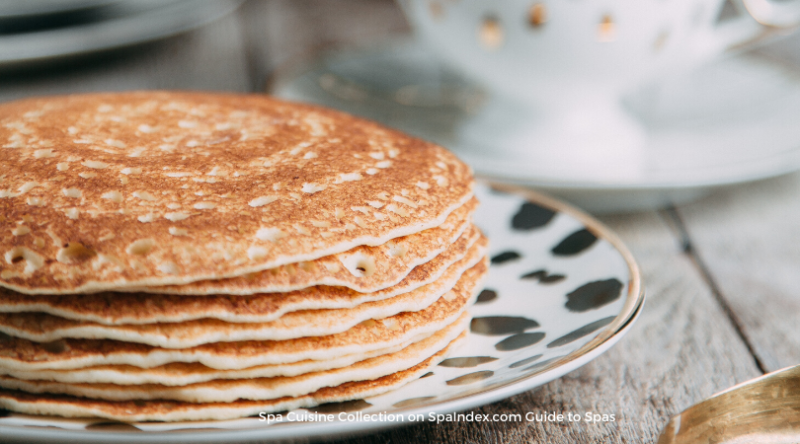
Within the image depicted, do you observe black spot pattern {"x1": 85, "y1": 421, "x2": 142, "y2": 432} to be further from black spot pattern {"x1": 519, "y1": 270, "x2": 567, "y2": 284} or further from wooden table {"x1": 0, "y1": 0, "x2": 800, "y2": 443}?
black spot pattern {"x1": 519, "y1": 270, "x2": 567, "y2": 284}

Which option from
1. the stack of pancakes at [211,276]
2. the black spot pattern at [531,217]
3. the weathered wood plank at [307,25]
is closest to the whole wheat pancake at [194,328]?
the stack of pancakes at [211,276]

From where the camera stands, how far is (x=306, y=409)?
2.06ft

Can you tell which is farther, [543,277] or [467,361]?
[543,277]

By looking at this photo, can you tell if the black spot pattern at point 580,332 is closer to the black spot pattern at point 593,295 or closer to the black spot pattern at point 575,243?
the black spot pattern at point 593,295

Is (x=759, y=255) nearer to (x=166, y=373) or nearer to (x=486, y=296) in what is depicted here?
(x=486, y=296)

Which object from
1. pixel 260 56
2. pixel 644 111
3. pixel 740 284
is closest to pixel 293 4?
pixel 260 56

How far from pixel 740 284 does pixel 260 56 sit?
1466 millimetres

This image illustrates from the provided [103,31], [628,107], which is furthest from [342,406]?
[103,31]

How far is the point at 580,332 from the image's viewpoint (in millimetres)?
705

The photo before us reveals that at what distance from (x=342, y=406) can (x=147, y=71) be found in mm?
1499

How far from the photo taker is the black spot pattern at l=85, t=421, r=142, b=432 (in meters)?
0.54

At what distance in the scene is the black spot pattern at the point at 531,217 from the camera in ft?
3.16

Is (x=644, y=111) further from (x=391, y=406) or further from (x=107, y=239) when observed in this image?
(x=107, y=239)

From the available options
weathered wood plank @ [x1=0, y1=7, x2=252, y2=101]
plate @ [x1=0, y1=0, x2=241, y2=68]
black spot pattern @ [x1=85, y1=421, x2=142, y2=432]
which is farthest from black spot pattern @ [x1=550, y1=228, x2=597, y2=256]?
plate @ [x1=0, y1=0, x2=241, y2=68]
